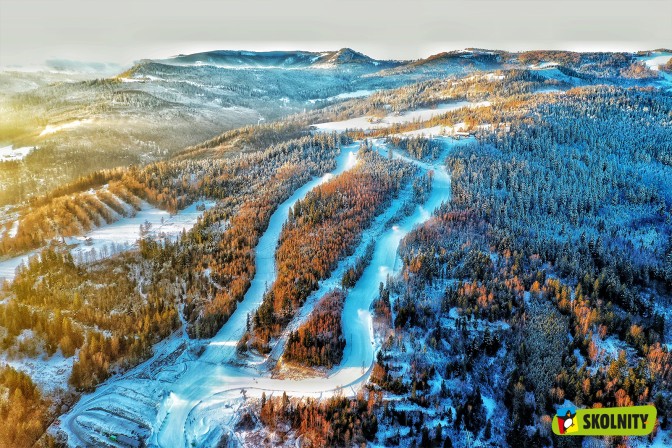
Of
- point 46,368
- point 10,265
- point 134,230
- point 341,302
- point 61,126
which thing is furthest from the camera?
point 61,126

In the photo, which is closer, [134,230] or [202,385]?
[202,385]

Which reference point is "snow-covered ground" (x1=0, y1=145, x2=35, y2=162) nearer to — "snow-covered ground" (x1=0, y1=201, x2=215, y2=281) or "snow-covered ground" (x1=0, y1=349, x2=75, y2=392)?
"snow-covered ground" (x1=0, y1=201, x2=215, y2=281)

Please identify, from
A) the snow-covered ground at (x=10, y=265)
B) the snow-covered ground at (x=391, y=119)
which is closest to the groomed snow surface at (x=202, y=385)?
the snow-covered ground at (x=10, y=265)

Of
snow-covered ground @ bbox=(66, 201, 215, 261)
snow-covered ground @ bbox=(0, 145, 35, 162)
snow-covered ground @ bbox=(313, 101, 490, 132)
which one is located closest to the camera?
snow-covered ground @ bbox=(66, 201, 215, 261)

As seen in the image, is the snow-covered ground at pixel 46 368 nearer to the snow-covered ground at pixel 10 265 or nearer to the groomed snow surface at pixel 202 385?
the groomed snow surface at pixel 202 385

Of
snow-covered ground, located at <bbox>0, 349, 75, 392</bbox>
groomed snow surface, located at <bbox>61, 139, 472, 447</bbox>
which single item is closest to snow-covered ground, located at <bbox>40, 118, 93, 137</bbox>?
snow-covered ground, located at <bbox>0, 349, 75, 392</bbox>

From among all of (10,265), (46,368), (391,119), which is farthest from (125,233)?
(391,119)

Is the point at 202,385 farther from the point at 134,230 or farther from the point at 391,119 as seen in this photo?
the point at 391,119
